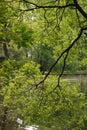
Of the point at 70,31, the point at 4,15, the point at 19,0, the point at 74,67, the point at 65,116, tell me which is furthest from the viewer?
the point at 74,67

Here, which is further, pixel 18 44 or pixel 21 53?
pixel 21 53

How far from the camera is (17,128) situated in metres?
18.2

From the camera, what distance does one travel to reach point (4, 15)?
5.39m

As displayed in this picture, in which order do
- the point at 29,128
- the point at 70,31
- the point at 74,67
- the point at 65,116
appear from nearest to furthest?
1. the point at 65,116
2. the point at 29,128
3. the point at 70,31
4. the point at 74,67

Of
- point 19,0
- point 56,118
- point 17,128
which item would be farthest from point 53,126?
point 19,0

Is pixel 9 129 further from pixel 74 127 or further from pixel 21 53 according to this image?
pixel 21 53

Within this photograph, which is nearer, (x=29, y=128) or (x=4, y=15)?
(x=4, y=15)

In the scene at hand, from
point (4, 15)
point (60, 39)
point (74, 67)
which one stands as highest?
point (4, 15)

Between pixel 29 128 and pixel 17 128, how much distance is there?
69 cm

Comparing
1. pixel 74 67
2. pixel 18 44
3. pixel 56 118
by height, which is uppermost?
pixel 18 44

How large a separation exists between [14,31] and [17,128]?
43.4 ft

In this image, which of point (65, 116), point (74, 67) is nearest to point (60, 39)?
point (65, 116)

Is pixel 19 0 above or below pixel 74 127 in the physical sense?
above

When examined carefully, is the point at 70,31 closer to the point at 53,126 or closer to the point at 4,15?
the point at 53,126
